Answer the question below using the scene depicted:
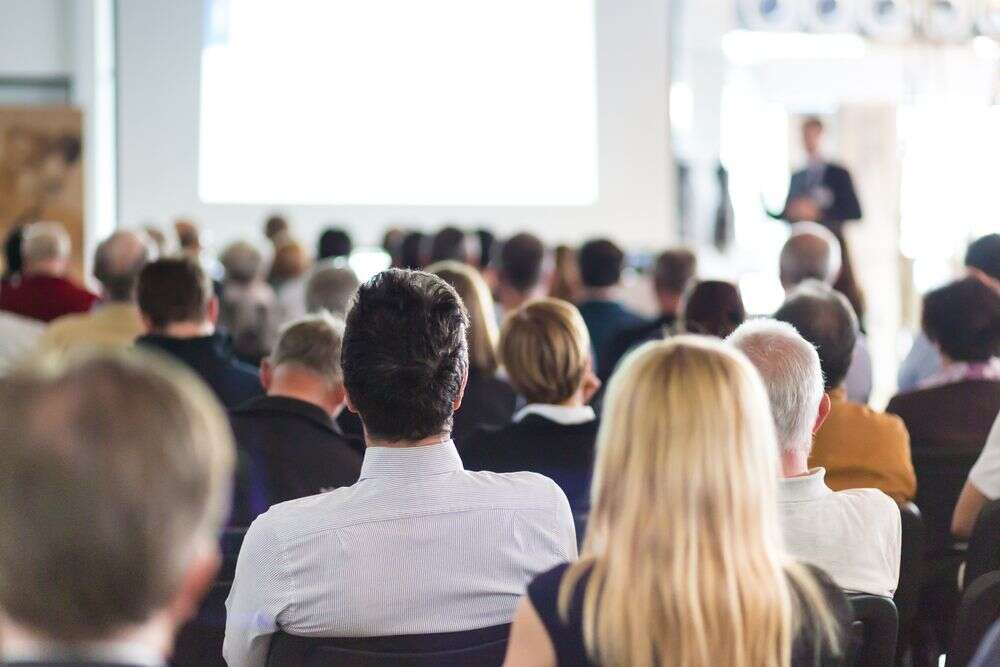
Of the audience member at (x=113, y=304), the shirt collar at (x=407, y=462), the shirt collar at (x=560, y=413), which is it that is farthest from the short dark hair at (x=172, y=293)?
the shirt collar at (x=407, y=462)

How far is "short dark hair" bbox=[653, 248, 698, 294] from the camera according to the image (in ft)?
18.1

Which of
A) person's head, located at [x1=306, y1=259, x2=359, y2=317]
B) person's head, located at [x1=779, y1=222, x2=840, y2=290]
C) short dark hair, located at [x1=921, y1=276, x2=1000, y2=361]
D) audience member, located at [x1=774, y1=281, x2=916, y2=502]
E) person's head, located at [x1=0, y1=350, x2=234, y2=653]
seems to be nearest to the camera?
person's head, located at [x1=0, y1=350, x2=234, y2=653]

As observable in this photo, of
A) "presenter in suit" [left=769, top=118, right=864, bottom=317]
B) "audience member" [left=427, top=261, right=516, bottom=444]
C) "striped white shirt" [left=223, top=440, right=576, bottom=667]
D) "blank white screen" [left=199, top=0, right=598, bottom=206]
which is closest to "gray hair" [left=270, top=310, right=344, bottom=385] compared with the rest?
"audience member" [left=427, top=261, right=516, bottom=444]

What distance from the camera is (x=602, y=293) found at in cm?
586

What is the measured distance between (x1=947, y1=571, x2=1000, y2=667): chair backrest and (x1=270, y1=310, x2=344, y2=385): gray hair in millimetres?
1525

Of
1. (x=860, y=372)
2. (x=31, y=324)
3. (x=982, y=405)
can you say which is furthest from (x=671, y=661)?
(x=31, y=324)

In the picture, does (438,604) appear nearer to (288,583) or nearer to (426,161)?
(288,583)

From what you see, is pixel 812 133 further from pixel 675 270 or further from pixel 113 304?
pixel 113 304

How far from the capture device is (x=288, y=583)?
1.95 metres

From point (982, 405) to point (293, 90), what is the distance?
7.03 m

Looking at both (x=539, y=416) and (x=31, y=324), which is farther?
(x=31, y=324)

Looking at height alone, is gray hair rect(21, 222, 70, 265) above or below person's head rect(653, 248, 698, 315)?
above

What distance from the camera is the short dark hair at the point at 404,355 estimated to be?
2088 millimetres

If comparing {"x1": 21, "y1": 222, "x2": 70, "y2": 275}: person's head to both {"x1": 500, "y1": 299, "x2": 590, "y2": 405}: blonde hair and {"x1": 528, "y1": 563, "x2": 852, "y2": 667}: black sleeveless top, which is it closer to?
{"x1": 500, "y1": 299, "x2": 590, "y2": 405}: blonde hair
